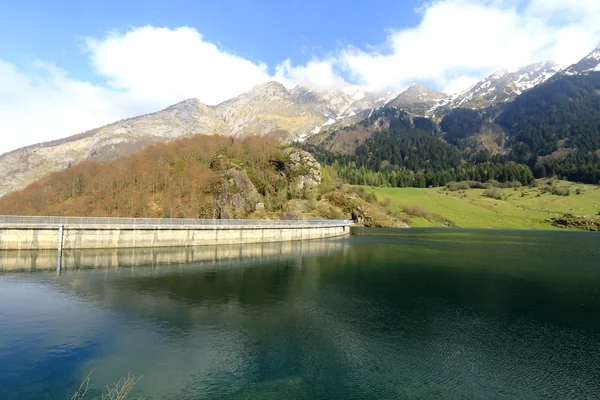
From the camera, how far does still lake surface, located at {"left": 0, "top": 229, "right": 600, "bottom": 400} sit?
1984 cm

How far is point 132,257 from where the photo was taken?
67.0 m

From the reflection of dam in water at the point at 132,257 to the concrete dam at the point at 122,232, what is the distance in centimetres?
183

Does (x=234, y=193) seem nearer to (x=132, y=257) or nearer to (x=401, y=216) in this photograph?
(x=132, y=257)

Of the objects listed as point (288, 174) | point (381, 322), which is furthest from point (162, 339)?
point (288, 174)

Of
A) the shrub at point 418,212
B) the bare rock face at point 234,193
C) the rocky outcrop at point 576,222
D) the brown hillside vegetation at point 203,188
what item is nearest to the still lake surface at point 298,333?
the brown hillside vegetation at point 203,188

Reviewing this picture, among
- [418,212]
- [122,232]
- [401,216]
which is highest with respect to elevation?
[418,212]

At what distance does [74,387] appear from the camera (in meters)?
18.9

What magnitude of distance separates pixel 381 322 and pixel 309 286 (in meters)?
16.4

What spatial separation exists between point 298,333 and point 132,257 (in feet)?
165

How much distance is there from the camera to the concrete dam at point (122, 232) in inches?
2682

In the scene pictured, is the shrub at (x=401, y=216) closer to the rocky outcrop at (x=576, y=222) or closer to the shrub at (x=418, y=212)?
the shrub at (x=418, y=212)

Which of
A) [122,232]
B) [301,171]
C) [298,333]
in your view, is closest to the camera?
[298,333]

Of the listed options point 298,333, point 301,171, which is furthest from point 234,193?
point 298,333

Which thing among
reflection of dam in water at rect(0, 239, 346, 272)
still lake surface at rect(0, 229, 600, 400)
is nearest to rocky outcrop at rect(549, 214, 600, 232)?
still lake surface at rect(0, 229, 600, 400)
